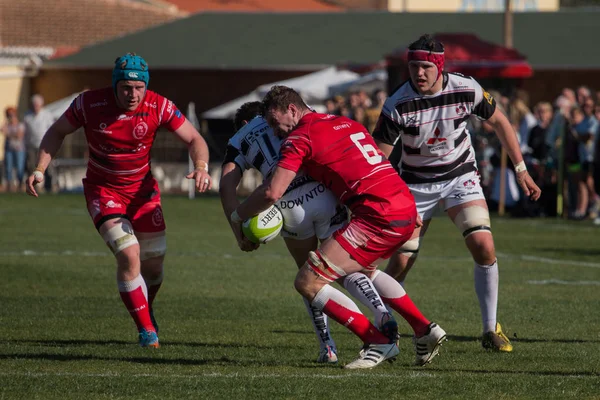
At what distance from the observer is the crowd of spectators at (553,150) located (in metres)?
20.4

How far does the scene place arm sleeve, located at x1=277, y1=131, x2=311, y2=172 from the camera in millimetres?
7156

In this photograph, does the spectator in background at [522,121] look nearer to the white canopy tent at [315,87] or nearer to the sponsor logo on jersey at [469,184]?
the white canopy tent at [315,87]

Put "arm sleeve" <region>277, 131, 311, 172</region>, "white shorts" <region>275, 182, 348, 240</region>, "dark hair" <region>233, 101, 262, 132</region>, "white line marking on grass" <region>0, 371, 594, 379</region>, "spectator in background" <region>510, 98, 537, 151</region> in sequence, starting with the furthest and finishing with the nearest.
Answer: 1. "spectator in background" <region>510, 98, 537, 151</region>
2. "dark hair" <region>233, 101, 262, 132</region>
3. "white shorts" <region>275, 182, 348, 240</region>
4. "white line marking on grass" <region>0, 371, 594, 379</region>
5. "arm sleeve" <region>277, 131, 311, 172</region>

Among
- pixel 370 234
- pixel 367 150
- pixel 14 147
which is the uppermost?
pixel 367 150

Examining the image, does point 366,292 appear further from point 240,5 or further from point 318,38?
point 240,5

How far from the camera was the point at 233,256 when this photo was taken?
50.4 feet

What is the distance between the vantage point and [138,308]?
28.6ft

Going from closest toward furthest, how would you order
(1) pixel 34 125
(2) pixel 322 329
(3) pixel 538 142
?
1. (2) pixel 322 329
2. (3) pixel 538 142
3. (1) pixel 34 125

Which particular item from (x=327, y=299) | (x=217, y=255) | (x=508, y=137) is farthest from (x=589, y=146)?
(x=327, y=299)

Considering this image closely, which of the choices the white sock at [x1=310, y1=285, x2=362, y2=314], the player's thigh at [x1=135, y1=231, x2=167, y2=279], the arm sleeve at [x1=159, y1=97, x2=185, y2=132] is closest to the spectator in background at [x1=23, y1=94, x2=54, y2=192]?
the player's thigh at [x1=135, y1=231, x2=167, y2=279]

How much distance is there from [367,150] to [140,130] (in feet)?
7.00

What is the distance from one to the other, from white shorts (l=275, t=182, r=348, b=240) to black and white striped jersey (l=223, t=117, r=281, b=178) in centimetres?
29

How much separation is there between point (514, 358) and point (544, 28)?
104ft

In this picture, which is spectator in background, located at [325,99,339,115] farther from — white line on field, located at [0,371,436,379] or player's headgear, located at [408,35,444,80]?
white line on field, located at [0,371,436,379]
